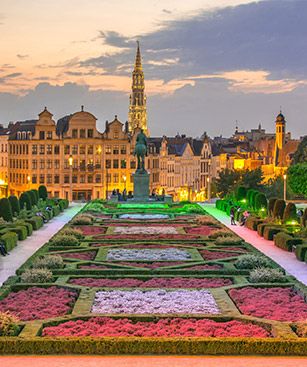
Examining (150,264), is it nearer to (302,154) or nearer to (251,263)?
(251,263)

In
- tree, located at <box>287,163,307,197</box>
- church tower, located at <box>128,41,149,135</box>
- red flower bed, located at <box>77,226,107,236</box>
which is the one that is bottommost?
red flower bed, located at <box>77,226,107,236</box>

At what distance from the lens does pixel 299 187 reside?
53.5 m

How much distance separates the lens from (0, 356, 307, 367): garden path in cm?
1380

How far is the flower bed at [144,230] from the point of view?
37.0 meters

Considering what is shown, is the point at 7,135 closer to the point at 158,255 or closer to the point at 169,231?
the point at 169,231

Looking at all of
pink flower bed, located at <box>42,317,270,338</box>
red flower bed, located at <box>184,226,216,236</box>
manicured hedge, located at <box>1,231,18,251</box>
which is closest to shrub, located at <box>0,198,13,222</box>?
manicured hedge, located at <box>1,231,18,251</box>

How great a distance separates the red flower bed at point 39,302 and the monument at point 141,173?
38731mm

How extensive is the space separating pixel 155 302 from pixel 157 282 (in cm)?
297

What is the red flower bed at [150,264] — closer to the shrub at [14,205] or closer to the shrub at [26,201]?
the shrub at [14,205]

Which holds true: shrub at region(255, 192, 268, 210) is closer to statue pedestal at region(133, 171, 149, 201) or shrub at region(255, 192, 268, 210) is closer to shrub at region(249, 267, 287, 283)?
statue pedestal at region(133, 171, 149, 201)

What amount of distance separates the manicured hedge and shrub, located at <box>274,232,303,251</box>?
11104 millimetres

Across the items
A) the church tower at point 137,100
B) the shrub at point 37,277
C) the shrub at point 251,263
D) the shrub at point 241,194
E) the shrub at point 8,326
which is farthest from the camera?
the church tower at point 137,100

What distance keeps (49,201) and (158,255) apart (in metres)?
30.9

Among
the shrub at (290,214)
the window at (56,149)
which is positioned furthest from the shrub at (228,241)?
the window at (56,149)
